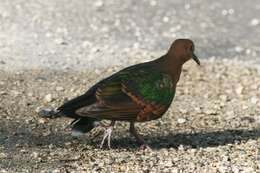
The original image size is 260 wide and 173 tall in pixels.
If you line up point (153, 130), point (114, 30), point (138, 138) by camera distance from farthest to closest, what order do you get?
point (114, 30)
point (153, 130)
point (138, 138)

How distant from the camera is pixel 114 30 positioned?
1383cm

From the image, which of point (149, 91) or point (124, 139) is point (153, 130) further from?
point (149, 91)

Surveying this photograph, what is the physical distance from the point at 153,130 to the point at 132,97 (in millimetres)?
1188

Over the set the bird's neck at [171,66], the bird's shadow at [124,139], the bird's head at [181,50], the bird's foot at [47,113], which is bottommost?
the bird's shadow at [124,139]

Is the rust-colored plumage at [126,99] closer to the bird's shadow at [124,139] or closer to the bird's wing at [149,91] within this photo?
the bird's wing at [149,91]

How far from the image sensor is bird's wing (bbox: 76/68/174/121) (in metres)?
7.13

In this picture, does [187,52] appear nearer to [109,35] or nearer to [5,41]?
[5,41]

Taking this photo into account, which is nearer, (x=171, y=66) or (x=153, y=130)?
(x=171, y=66)

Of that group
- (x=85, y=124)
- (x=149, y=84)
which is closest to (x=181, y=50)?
(x=149, y=84)

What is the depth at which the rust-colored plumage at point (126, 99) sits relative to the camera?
23.4 feet

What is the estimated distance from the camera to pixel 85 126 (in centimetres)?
727

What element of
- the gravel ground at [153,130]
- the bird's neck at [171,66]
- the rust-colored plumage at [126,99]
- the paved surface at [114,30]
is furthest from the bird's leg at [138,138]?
the paved surface at [114,30]

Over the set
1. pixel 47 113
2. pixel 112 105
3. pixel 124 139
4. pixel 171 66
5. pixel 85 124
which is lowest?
pixel 124 139

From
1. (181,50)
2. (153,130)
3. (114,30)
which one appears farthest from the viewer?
(114,30)
